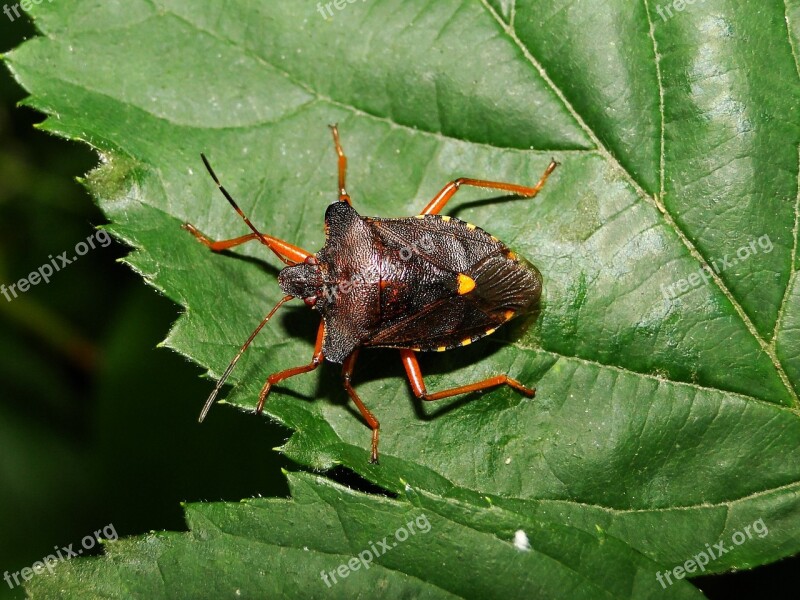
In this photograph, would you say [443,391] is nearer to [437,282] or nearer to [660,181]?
[437,282]

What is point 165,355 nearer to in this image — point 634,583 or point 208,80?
point 208,80

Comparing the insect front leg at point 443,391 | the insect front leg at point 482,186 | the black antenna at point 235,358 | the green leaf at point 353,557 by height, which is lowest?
the green leaf at point 353,557

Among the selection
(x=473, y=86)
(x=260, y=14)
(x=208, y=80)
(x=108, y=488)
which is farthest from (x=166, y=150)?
(x=108, y=488)

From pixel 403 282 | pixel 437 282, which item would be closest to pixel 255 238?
pixel 403 282

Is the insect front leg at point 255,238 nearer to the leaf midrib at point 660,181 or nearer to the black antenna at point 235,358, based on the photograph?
the black antenna at point 235,358

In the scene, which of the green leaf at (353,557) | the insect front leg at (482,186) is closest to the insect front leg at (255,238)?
the insect front leg at (482,186)

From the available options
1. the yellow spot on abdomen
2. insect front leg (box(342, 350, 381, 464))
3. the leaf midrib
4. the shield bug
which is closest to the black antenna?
the shield bug

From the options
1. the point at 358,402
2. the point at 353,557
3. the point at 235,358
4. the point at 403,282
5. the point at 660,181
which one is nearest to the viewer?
the point at 353,557
